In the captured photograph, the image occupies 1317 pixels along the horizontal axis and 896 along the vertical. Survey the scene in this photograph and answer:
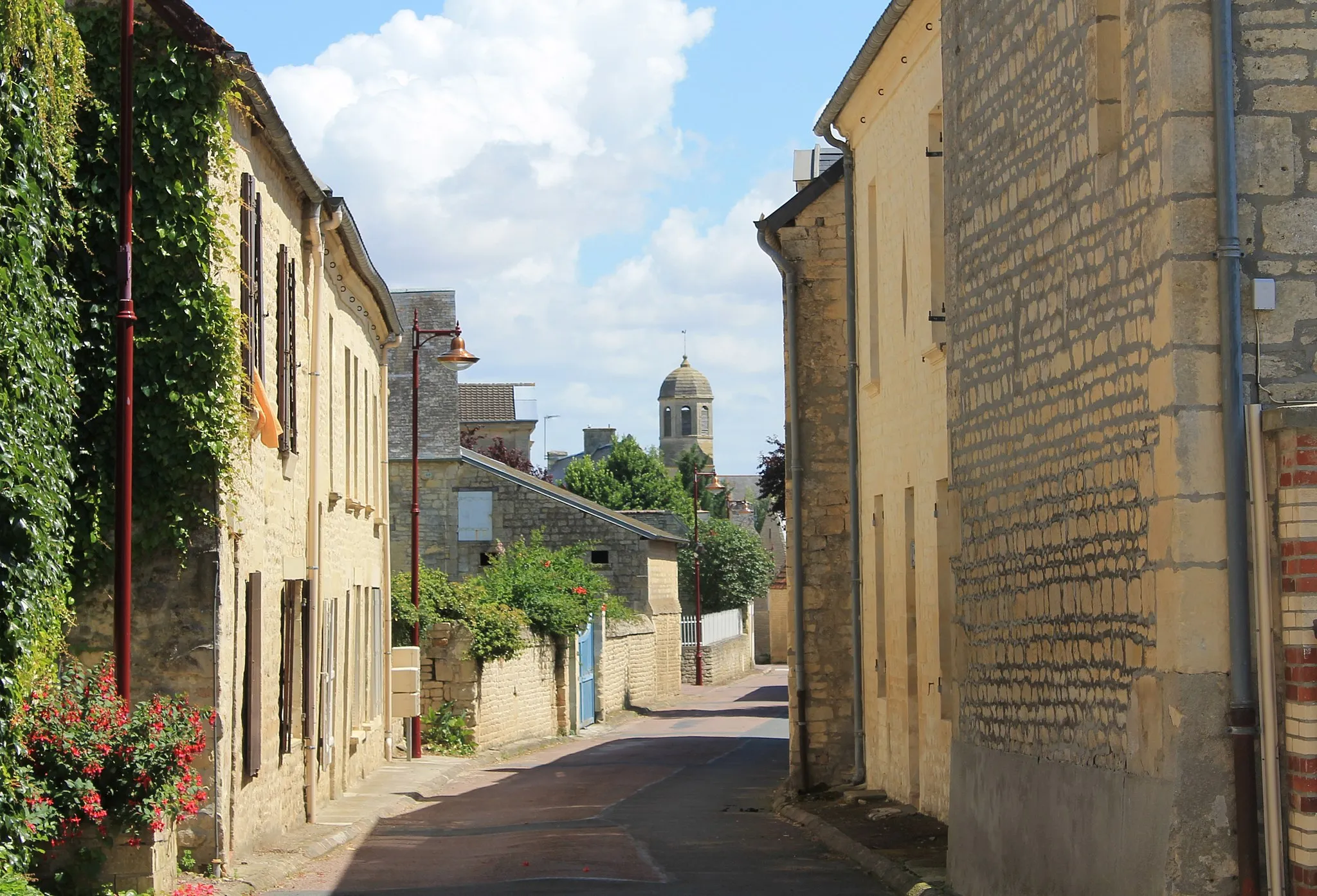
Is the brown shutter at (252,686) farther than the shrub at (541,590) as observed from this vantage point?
No

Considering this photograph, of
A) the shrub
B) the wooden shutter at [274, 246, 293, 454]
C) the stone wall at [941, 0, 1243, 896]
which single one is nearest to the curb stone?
the stone wall at [941, 0, 1243, 896]

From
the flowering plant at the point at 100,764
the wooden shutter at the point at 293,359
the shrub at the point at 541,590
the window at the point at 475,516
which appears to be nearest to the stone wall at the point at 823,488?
the wooden shutter at the point at 293,359

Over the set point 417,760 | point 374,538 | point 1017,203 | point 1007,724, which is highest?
point 1017,203

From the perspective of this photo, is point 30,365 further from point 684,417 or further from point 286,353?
point 684,417

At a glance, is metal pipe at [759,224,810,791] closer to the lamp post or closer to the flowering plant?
the lamp post

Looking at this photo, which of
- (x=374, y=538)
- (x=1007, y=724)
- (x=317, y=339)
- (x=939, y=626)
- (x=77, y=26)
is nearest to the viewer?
(x=1007, y=724)

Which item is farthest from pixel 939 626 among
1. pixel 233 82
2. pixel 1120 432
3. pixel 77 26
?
pixel 77 26

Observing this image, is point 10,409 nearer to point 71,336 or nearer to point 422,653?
point 71,336

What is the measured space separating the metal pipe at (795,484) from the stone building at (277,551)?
480 cm

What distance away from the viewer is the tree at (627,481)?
8156 cm

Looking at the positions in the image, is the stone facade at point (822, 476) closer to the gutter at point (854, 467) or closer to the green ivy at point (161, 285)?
the gutter at point (854, 467)

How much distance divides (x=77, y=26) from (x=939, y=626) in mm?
8078

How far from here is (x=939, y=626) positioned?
14.1 m

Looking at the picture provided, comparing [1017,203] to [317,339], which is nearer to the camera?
[1017,203]
